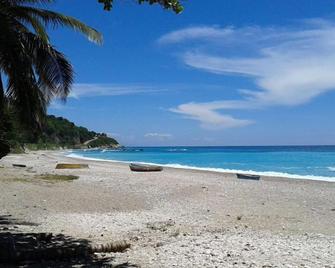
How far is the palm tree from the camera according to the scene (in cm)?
995

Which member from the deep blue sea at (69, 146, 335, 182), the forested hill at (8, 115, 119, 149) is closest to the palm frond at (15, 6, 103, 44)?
A: the deep blue sea at (69, 146, 335, 182)

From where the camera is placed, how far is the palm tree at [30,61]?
32.6ft

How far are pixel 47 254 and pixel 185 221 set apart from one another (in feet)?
17.9

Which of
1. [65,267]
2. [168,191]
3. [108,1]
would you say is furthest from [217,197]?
[108,1]

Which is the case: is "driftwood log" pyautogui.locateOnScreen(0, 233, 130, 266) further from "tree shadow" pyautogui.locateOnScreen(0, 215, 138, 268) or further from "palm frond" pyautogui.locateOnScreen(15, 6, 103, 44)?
"palm frond" pyautogui.locateOnScreen(15, 6, 103, 44)

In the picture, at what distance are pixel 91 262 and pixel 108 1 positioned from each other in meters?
3.78

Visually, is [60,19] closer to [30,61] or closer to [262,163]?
[30,61]

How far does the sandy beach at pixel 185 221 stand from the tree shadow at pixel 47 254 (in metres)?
0.35

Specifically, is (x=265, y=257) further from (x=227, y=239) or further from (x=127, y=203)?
(x=127, y=203)

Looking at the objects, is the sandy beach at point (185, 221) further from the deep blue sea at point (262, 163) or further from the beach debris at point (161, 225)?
the deep blue sea at point (262, 163)

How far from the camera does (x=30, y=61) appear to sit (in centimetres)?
1134

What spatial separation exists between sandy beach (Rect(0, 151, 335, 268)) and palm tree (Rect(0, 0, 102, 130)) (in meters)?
2.73

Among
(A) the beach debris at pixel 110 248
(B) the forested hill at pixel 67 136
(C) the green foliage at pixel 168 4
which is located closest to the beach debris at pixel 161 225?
(A) the beach debris at pixel 110 248

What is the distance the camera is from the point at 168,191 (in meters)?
20.4
